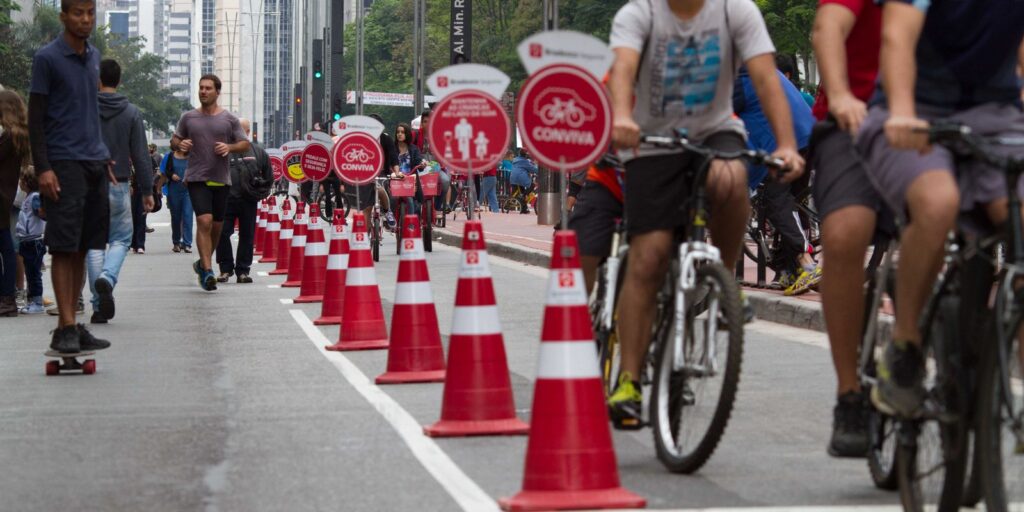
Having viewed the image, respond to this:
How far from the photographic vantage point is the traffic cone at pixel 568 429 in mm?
6066

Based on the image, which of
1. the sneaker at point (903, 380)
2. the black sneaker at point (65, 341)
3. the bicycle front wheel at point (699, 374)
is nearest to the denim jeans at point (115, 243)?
the black sneaker at point (65, 341)

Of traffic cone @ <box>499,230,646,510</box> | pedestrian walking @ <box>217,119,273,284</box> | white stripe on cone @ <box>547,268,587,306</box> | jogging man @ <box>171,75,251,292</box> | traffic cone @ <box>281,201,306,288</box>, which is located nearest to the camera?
traffic cone @ <box>499,230,646,510</box>

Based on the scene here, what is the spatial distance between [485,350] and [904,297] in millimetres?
2817

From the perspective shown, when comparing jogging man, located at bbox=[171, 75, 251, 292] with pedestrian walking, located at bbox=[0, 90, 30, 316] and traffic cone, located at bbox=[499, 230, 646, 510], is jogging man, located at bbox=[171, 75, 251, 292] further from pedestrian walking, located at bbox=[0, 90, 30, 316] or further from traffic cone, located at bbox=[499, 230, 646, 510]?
traffic cone, located at bbox=[499, 230, 646, 510]

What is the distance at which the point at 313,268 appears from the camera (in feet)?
55.5

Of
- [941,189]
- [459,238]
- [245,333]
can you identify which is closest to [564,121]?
[941,189]

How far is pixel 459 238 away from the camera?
3097 cm

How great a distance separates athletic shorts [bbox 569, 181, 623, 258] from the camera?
8.05 metres

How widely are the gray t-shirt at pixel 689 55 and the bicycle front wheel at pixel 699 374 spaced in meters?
0.75

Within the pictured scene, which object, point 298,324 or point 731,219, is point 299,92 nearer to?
point 298,324

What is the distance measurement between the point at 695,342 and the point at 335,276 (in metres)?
7.56

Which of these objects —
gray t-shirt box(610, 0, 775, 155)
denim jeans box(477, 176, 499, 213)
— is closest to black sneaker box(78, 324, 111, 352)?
gray t-shirt box(610, 0, 775, 155)

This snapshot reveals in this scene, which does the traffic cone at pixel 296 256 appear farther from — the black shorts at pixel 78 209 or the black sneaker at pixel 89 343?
the black sneaker at pixel 89 343

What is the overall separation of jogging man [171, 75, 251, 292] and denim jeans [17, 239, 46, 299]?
2140 mm
